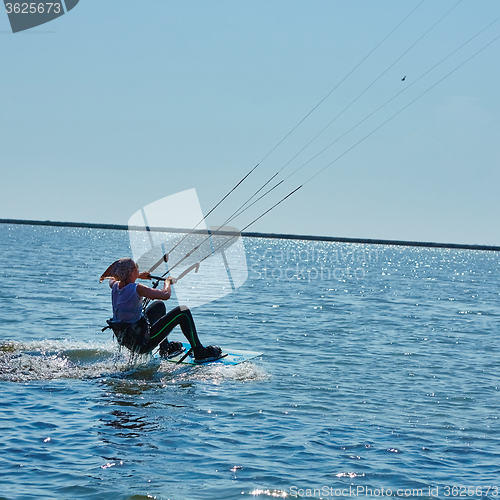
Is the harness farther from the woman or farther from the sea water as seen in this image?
the sea water

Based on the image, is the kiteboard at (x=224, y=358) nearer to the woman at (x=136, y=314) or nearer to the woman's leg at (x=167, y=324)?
the woman at (x=136, y=314)

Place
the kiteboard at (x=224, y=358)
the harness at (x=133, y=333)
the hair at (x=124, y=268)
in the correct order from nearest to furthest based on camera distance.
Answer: the hair at (x=124, y=268) < the harness at (x=133, y=333) < the kiteboard at (x=224, y=358)

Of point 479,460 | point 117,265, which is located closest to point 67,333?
point 117,265

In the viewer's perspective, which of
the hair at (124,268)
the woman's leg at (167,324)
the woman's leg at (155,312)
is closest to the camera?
the hair at (124,268)

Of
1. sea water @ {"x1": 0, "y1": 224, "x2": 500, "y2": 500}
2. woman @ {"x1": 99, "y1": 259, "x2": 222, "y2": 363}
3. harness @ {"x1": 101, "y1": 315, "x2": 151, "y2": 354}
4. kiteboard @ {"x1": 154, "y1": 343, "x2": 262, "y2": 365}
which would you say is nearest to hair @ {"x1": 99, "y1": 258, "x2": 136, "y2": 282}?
woman @ {"x1": 99, "y1": 259, "x2": 222, "y2": 363}

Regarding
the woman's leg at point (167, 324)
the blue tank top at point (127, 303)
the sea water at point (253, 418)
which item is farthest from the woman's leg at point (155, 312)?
the sea water at point (253, 418)

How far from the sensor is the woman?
9.89m

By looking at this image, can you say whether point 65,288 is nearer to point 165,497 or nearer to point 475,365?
point 475,365

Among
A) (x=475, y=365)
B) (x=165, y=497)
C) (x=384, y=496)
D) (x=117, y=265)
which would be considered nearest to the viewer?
(x=165, y=497)

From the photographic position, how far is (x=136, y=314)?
10078 mm

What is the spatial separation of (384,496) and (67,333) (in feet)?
35.1

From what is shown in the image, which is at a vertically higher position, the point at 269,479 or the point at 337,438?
the point at 269,479

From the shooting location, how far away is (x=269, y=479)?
20.8 ft

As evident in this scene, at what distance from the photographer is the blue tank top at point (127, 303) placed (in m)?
9.91
